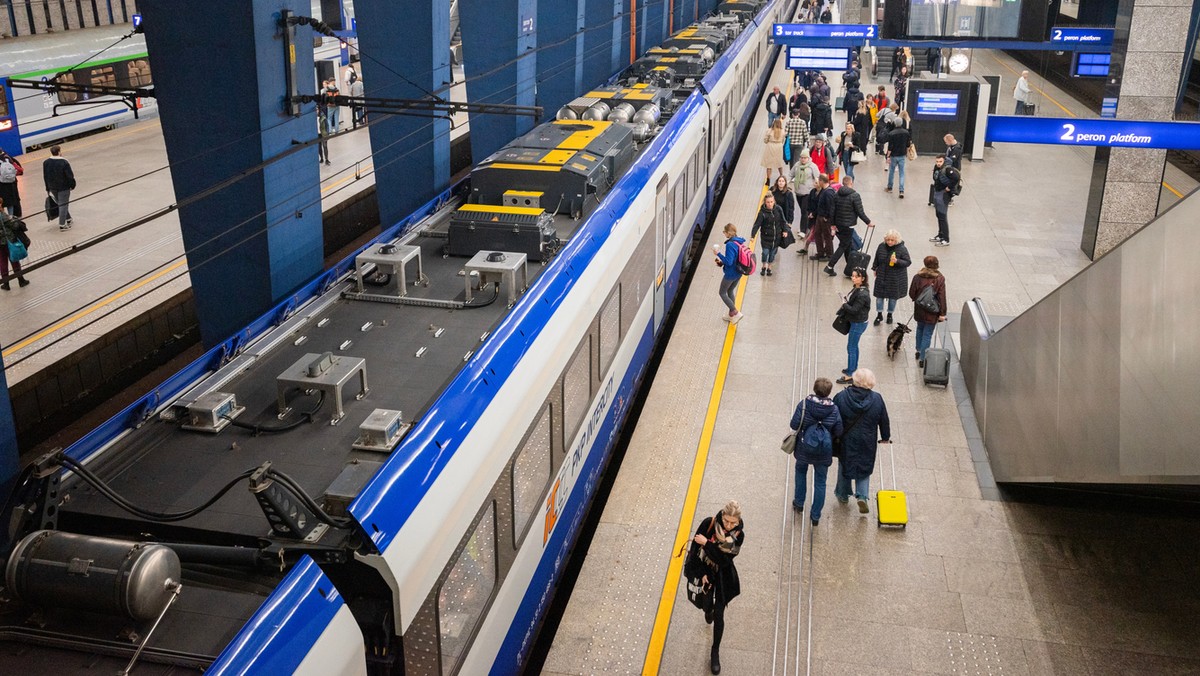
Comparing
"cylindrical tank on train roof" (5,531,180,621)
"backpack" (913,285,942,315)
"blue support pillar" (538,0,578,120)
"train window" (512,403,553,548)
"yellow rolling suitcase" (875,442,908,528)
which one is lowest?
"yellow rolling suitcase" (875,442,908,528)

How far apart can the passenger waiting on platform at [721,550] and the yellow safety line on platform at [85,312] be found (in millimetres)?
→ 10309

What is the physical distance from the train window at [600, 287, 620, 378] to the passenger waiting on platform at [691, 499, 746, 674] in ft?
9.07

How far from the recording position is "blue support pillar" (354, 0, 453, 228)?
1538 centimetres

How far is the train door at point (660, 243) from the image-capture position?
12992mm

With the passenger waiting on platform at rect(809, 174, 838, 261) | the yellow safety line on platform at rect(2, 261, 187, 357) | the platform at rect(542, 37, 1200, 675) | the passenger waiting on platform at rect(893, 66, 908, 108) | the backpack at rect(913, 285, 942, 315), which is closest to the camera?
the platform at rect(542, 37, 1200, 675)

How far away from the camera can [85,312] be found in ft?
52.0

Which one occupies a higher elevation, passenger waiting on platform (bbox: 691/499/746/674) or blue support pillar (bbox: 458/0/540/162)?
blue support pillar (bbox: 458/0/540/162)

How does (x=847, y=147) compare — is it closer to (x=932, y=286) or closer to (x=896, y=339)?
(x=896, y=339)

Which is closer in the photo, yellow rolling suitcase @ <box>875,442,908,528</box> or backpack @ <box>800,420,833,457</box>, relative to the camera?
backpack @ <box>800,420,833,457</box>

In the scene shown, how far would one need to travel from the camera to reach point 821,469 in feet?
31.3

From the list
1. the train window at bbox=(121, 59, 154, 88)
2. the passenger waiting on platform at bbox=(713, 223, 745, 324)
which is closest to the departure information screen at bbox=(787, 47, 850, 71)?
the passenger waiting on platform at bbox=(713, 223, 745, 324)

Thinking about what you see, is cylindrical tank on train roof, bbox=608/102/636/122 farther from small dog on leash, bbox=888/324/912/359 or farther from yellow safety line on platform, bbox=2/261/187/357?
yellow safety line on platform, bbox=2/261/187/357

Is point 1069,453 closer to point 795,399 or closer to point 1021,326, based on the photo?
point 1021,326

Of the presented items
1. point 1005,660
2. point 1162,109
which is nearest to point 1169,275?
point 1005,660
